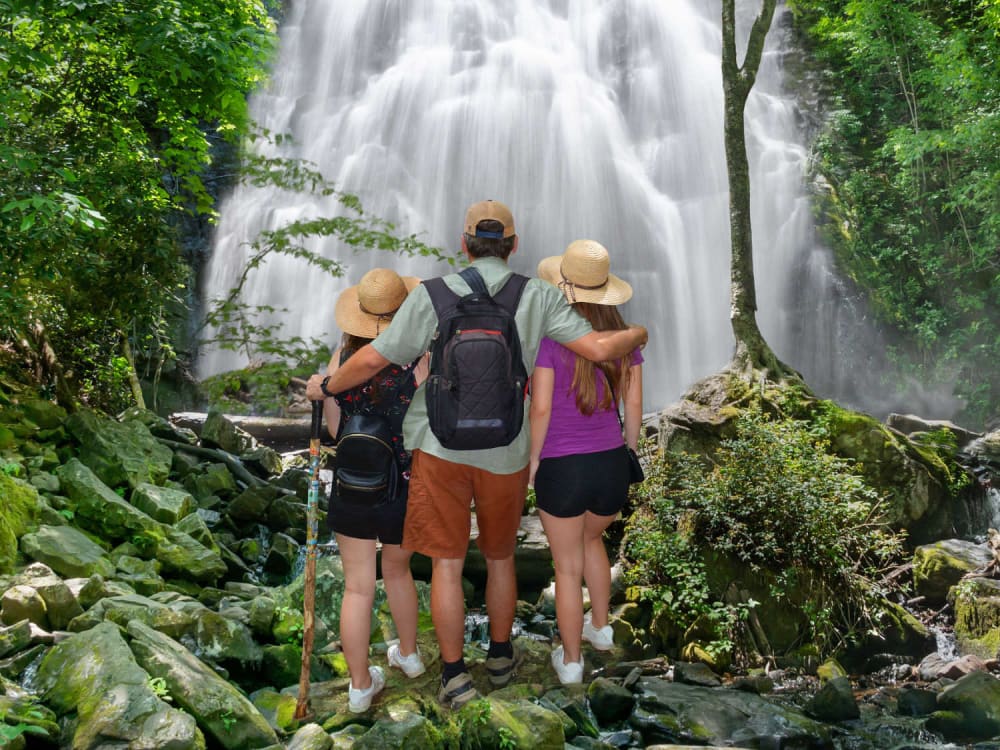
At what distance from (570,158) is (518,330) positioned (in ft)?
59.6

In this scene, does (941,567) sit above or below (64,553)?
below

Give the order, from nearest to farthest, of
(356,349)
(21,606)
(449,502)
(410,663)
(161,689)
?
(449,502), (161,689), (356,349), (410,663), (21,606)

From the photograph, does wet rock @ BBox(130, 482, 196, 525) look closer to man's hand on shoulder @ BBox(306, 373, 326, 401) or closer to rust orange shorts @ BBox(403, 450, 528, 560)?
man's hand on shoulder @ BBox(306, 373, 326, 401)

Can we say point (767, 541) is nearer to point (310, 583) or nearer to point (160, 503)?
point (310, 583)

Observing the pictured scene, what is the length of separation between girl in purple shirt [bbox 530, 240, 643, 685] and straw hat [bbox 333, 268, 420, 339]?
2.35 ft

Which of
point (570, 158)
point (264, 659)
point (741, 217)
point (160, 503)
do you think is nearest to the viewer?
point (264, 659)

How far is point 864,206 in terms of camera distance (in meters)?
19.9

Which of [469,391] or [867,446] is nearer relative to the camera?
[469,391]

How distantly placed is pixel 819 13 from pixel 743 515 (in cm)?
1997

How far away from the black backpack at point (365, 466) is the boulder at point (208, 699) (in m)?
1.05

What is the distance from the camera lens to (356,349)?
3732mm

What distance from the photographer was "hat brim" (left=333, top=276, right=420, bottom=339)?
368 centimetres

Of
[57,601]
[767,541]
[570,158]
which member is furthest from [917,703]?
[570,158]

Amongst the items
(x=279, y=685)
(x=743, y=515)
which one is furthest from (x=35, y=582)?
(x=743, y=515)
